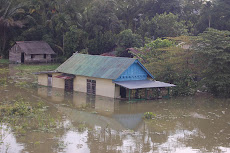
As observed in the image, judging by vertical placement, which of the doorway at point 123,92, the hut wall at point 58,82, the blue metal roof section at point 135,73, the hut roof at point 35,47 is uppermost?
the hut roof at point 35,47

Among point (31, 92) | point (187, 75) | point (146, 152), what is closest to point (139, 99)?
point (187, 75)

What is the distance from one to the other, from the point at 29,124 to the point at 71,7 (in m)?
30.4

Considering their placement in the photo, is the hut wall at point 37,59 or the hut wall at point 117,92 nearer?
the hut wall at point 117,92

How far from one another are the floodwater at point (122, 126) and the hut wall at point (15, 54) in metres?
15.4

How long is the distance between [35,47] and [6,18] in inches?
199

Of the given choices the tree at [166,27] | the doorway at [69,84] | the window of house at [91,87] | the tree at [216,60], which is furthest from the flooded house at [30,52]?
the tree at [216,60]

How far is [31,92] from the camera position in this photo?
2578cm

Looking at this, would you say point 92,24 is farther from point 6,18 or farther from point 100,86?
point 100,86

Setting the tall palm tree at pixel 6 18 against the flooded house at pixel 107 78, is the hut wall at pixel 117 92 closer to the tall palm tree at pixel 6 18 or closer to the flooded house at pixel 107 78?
the flooded house at pixel 107 78

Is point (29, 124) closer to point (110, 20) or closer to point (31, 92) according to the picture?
point (31, 92)

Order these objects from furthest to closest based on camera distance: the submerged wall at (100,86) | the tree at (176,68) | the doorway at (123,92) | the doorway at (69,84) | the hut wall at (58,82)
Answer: the hut wall at (58,82), the doorway at (69,84), the tree at (176,68), the doorway at (123,92), the submerged wall at (100,86)

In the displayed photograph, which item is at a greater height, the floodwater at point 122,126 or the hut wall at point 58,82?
A: the hut wall at point 58,82

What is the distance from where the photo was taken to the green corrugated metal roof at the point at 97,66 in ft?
81.4

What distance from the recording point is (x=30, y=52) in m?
40.8
